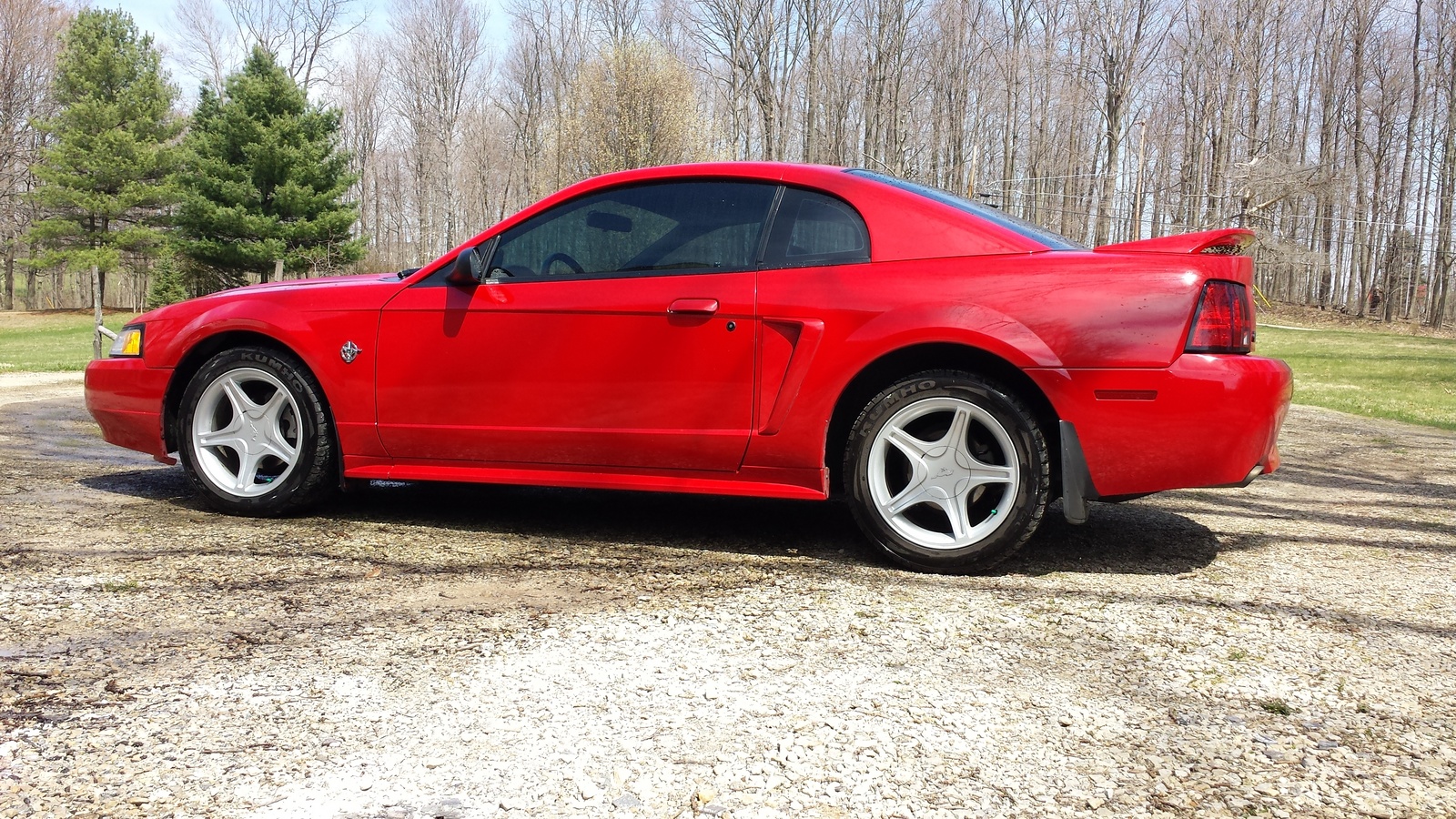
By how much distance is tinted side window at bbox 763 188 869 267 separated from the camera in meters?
3.43

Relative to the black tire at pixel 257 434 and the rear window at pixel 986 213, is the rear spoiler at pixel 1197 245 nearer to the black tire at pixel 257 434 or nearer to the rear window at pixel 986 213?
the rear window at pixel 986 213

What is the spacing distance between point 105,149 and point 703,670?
4662 cm

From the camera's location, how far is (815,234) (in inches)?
137

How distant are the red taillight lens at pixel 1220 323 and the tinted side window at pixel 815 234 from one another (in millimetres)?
1085

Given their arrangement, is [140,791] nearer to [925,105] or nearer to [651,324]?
[651,324]

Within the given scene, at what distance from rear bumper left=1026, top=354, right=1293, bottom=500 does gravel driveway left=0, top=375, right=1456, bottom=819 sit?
386 millimetres

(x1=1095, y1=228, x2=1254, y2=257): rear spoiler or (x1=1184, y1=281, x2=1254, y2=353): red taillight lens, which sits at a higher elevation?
(x1=1095, y1=228, x2=1254, y2=257): rear spoiler

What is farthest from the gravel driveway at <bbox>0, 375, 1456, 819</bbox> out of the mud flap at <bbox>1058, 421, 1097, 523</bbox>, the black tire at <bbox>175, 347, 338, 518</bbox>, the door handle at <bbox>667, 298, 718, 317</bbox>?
the door handle at <bbox>667, 298, 718, 317</bbox>

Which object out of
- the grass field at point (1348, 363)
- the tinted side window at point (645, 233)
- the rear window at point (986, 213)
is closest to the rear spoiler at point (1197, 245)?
the rear window at point (986, 213)

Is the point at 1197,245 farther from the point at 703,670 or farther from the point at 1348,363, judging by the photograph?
the point at 1348,363

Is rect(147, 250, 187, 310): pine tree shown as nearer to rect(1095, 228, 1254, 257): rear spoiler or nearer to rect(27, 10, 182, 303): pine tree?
rect(27, 10, 182, 303): pine tree

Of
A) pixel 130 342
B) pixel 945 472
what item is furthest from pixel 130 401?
pixel 945 472

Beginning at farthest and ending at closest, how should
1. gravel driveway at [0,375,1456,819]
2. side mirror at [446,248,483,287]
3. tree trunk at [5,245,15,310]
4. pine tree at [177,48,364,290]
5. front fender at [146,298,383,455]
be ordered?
tree trunk at [5,245,15,310], pine tree at [177,48,364,290], front fender at [146,298,383,455], side mirror at [446,248,483,287], gravel driveway at [0,375,1456,819]

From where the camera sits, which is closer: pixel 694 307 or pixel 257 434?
pixel 694 307
